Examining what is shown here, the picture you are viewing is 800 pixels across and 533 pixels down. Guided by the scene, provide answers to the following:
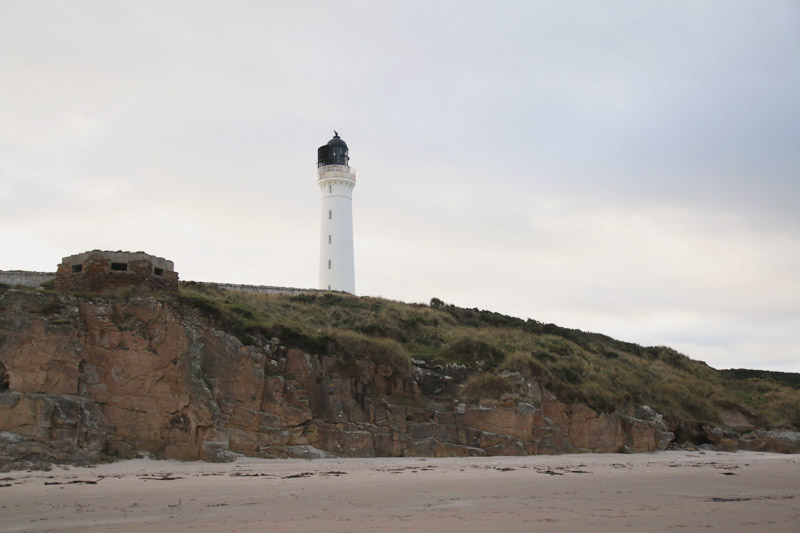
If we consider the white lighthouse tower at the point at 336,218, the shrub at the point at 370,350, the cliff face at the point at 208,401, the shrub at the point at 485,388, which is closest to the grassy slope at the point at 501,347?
the shrub at the point at 370,350

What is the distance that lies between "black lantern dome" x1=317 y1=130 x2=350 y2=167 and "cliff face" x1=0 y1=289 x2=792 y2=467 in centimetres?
2608

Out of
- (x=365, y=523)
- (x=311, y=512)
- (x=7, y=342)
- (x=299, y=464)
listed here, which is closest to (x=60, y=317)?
(x=7, y=342)

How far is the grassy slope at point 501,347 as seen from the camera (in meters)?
22.3

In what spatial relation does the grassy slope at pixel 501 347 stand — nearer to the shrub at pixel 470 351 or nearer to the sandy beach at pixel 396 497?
the shrub at pixel 470 351

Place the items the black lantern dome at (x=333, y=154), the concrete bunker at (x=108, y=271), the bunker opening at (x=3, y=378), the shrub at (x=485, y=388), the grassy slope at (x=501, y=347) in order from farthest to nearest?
the black lantern dome at (x=333, y=154) → the grassy slope at (x=501, y=347) → the shrub at (x=485, y=388) → the concrete bunker at (x=108, y=271) → the bunker opening at (x=3, y=378)

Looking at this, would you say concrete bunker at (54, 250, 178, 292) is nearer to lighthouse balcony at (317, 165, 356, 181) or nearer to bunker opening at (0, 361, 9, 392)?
bunker opening at (0, 361, 9, 392)

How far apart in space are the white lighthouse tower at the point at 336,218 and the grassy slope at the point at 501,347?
8.45m

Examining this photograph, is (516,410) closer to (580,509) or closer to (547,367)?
(547,367)

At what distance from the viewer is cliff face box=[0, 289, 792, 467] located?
1639 centimetres

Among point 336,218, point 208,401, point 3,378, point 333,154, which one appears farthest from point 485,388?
point 333,154

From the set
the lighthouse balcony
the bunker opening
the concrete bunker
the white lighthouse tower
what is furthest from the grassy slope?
the lighthouse balcony

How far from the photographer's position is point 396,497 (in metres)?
12.4

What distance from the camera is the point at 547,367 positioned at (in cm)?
2500

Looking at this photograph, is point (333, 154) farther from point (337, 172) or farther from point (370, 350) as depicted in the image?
point (370, 350)
